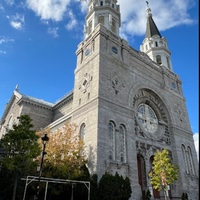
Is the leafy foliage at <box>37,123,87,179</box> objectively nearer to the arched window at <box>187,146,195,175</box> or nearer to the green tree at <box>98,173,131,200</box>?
the green tree at <box>98,173,131,200</box>

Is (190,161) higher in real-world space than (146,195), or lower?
higher

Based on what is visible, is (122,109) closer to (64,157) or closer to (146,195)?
(64,157)

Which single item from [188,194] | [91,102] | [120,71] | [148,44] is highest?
[148,44]

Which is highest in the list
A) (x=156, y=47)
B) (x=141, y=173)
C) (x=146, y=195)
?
(x=156, y=47)

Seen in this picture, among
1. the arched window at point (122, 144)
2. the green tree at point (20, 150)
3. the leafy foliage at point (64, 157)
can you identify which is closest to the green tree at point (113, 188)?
the leafy foliage at point (64, 157)

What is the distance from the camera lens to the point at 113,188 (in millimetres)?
18156

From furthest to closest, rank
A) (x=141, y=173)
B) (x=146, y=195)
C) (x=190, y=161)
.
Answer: (x=190, y=161)
(x=141, y=173)
(x=146, y=195)

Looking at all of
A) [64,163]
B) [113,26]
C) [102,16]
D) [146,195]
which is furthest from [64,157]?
[102,16]

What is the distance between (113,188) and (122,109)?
31.3ft

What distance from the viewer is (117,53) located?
29.3 meters

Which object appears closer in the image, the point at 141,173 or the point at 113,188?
the point at 113,188

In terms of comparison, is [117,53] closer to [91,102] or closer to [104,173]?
[91,102]

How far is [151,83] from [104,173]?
666 inches


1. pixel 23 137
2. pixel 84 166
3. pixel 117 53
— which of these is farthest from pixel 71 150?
pixel 117 53
